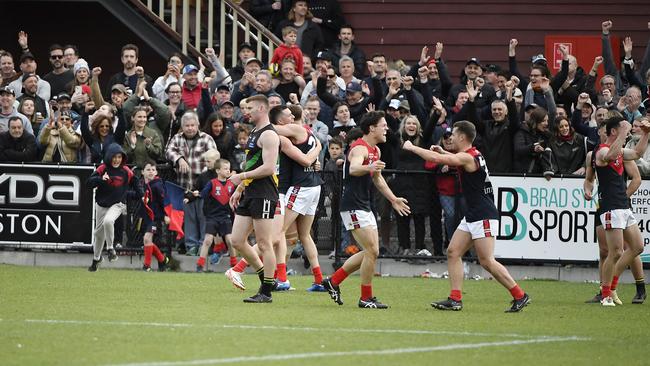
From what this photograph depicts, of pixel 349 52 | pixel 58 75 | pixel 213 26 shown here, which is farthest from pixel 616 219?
pixel 213 26

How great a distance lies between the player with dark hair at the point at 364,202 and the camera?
46.8ft

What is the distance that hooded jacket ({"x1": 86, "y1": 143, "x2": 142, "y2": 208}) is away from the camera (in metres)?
19.4

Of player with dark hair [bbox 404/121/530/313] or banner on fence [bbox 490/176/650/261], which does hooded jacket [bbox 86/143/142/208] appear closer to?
banner on fence [bbox 490/176/650/261]

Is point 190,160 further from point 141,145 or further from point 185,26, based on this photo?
point 185,26

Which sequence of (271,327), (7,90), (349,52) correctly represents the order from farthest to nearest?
(349,52), (7,90), (271,327)

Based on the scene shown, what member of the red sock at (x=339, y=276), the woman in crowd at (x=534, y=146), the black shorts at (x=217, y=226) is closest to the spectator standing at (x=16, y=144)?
the black shorts at (x=217, y=226)

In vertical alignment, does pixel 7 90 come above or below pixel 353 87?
below

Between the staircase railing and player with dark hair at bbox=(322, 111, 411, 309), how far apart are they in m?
9.61

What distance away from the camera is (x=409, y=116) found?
20047 mm

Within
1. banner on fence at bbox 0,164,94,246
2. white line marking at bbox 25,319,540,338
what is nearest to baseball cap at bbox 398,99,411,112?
banner on fence at bbox 0,164,94,246

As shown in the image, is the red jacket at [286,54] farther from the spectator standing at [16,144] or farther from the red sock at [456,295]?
the red sock at [456,295]

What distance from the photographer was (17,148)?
20.8 m

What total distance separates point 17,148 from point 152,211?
2526 millimetres

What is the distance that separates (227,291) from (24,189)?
5733mm
